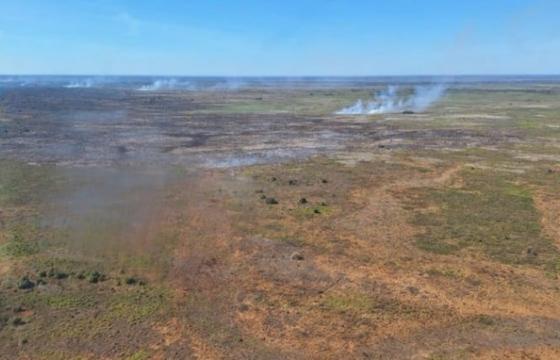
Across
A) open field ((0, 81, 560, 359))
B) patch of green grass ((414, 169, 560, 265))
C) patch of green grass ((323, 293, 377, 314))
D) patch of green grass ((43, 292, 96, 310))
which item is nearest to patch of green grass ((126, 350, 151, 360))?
open field ((0, 81, 560, 359))

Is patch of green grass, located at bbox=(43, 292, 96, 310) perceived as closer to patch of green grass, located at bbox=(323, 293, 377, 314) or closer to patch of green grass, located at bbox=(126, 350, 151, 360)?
patch of green grass, located at bbox=(126, 350, 151, 360)

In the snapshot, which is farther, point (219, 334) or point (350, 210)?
point (350, 210)

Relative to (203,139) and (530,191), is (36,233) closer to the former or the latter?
(530,191)

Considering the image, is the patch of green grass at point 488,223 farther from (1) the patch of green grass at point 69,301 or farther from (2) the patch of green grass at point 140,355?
(1) the patch of green grass at point 69,301

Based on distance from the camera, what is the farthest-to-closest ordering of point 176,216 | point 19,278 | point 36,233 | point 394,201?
point 394,201
point 176,216
point 36,233
point 19,278

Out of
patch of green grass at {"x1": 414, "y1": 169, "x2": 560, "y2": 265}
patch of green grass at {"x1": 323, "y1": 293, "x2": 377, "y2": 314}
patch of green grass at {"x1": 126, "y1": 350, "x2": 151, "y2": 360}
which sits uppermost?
patch of green grass at {"x1": 414, "y1": 169, "x2": 560, "y2": 265}

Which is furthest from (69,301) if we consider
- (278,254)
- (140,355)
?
(278,254)

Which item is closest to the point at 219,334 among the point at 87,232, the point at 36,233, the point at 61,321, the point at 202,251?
the point at 61,321

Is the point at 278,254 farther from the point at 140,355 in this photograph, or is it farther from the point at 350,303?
the point at 140,355
